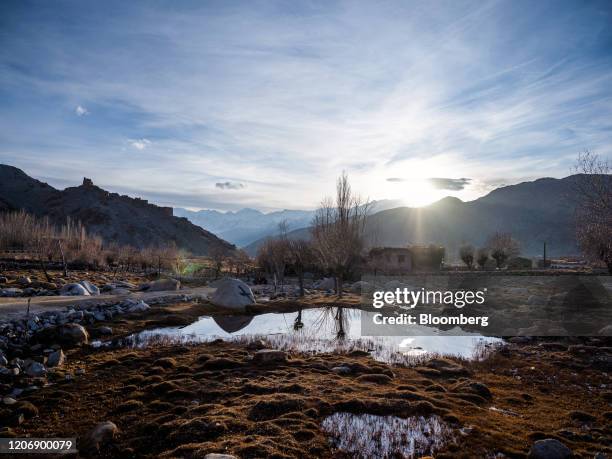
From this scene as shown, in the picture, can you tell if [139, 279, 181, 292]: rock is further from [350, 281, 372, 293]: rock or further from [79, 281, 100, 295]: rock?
[350, 281, 372, 293]: rock

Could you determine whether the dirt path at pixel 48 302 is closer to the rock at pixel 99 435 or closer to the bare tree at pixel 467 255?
the rock at pixel 99 435

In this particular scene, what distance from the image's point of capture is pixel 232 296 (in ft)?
87.4

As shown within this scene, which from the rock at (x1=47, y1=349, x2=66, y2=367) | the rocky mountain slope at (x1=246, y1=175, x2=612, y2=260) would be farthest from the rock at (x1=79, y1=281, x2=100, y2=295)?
the rocky mountain slope at (x1=246, y1=175, x2=612, y2=260)

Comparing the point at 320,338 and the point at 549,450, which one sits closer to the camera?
the point at 549,450

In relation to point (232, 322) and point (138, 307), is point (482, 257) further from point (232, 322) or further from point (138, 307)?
point (138, 307)

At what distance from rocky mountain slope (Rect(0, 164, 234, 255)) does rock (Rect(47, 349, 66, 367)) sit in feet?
312

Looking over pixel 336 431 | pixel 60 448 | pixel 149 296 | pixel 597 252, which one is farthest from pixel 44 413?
pixel 597 252

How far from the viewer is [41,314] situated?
62.7ft

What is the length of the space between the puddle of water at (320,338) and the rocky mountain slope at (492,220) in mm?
112499

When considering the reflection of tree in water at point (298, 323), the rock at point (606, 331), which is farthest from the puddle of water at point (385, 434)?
the rock at point (606, 331)

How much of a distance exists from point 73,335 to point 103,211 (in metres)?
112

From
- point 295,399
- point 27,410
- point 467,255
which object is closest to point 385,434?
point 295,399

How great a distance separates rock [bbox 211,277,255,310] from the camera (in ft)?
86.4

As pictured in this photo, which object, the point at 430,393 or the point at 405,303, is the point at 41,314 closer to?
the point at 430,393
